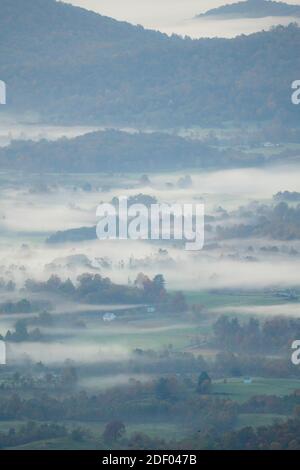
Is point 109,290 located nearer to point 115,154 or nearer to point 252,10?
point 115,154

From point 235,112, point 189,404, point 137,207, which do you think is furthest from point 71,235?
point 189,404

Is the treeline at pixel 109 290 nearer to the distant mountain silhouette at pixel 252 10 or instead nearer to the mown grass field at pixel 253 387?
the mown grass field at pixel 253 387

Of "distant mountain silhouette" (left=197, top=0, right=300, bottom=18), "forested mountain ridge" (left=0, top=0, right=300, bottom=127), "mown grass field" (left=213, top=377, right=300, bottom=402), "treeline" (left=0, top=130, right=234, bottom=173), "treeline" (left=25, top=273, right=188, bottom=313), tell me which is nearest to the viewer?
"mown grass field" (left=213, top=377, right=300, bottom=402)

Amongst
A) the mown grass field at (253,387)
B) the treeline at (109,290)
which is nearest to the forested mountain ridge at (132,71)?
the treeline at (109,290)

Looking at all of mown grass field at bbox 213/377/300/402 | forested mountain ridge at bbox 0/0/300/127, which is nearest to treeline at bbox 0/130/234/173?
forested mountain ridge at bbox 0/0/300/127

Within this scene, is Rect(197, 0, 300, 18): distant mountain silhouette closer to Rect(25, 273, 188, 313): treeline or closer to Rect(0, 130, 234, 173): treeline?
Rect(0, 130, 234, 173): treeline

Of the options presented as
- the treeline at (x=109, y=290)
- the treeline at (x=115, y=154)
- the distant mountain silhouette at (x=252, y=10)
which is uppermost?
the distant mountain silhouette at (x=252, y=10)
